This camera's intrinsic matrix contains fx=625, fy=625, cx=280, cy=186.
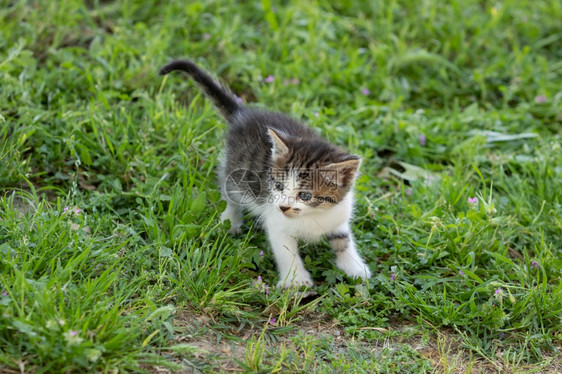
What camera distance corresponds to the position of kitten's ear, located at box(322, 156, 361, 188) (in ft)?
11.1

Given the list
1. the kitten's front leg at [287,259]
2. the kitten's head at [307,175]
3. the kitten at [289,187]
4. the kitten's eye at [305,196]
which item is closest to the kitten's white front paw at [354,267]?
the kitten at [289,187]

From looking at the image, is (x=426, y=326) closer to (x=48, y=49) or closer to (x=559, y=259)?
(x=559, y=259)

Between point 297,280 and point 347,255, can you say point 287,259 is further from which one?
point 347,255

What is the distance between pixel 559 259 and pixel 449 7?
137 inches

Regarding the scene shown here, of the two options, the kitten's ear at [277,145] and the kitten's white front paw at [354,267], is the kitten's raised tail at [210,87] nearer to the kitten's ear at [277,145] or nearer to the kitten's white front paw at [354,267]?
the kitten's ear at [277,145]

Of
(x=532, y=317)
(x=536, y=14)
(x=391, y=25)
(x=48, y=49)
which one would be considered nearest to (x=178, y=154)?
(x=48, y=49)

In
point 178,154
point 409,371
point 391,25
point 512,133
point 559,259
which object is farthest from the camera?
point 391,25

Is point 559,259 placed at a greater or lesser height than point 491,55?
lesser

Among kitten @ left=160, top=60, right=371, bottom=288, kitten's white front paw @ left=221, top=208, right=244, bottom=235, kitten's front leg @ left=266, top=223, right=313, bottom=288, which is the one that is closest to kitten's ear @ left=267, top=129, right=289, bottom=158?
kitten @ left=160, top=60, right=371, bottom=288

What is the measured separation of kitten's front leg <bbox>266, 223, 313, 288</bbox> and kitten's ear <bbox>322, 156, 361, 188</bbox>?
0.44 metres

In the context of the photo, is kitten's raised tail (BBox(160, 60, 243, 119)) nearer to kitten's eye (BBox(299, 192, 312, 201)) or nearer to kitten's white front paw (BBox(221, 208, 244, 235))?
kitten's white front paw (BBox(221, 208, 244, 235))

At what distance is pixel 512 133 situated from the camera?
5.05 meters

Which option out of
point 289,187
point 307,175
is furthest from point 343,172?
point 289,187

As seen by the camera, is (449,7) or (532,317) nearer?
(532,317)
